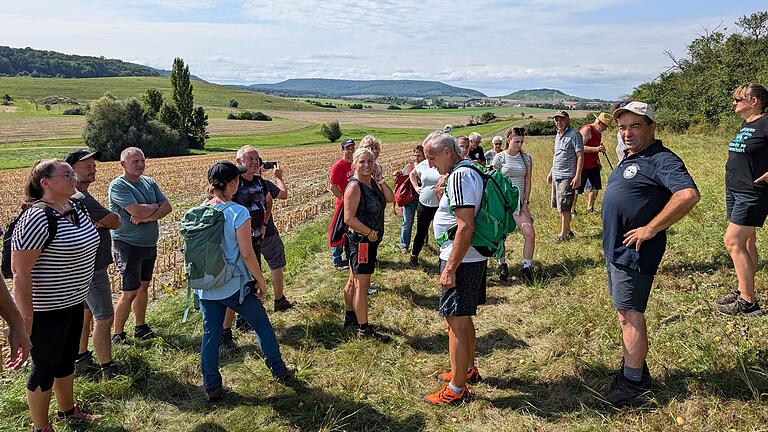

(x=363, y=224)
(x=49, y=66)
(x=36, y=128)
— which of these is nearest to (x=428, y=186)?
(x=363, y=224)

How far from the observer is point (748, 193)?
4324 millimetres

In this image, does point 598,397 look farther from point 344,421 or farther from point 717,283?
point 717,283

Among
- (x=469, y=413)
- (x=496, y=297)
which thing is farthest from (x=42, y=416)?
(x=496, y=297)

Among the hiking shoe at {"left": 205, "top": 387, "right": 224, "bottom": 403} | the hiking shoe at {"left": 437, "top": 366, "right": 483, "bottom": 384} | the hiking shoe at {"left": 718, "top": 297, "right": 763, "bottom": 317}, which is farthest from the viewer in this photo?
the hiking shoe at {"left": 718, "top": 297, "right": 763, "bottom": 317}

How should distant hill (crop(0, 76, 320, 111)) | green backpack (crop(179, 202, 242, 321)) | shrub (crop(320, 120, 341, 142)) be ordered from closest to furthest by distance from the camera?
green backpack (crop(179, 202, 242, 321)) < shrub (crop(320, 120, 341, 142)) < distant hill (crop(0, 76, 320, 111))

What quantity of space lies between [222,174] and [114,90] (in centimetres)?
12205

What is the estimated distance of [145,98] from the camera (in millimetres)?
47062

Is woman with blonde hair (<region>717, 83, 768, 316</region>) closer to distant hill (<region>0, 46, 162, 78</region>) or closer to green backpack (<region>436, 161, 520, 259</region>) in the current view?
green backpack (<region>436, 161, 520, 259</region>)

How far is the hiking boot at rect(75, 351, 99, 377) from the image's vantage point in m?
4.27

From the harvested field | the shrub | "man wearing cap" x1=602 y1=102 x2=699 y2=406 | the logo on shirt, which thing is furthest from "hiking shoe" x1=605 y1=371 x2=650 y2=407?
the shrub

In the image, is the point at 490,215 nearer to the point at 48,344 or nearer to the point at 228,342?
the point at 228,342

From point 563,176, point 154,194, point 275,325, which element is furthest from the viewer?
point 563,176

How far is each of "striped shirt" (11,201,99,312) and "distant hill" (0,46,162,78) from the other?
16977 cm

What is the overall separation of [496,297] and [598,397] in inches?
86.6
